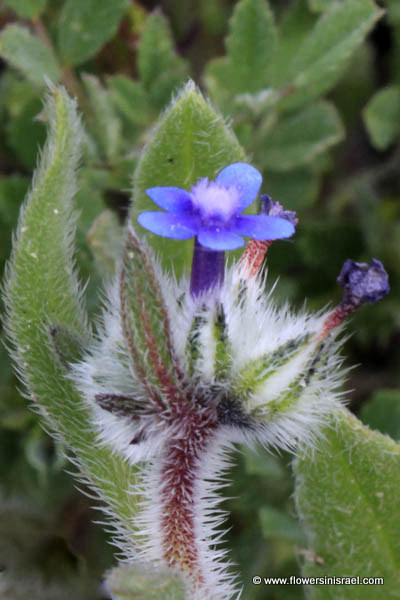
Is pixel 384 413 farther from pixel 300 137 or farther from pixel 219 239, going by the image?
pixel 219 239

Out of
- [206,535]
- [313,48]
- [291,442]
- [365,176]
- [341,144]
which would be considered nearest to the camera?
[291,442]

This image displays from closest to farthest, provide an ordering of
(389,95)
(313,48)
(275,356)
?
(275,356)
(313,48)
(389,95)

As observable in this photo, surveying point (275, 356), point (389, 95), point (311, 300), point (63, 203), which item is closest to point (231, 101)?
point (389, 95)

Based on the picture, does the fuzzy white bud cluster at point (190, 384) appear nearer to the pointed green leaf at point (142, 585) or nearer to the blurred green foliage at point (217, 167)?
the pointed green leaf at point (142, 585)

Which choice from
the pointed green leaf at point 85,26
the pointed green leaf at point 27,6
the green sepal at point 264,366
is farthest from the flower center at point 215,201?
the pointed green leaf at point 27,6

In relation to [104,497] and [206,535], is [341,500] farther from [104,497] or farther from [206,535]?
[104,497]

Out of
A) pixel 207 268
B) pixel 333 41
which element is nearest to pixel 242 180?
pixel 207 268

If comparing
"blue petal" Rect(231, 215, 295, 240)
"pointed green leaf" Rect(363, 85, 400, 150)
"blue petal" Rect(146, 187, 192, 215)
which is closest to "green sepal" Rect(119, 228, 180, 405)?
"blue petal" Rect(146, 187, 192, 215)
